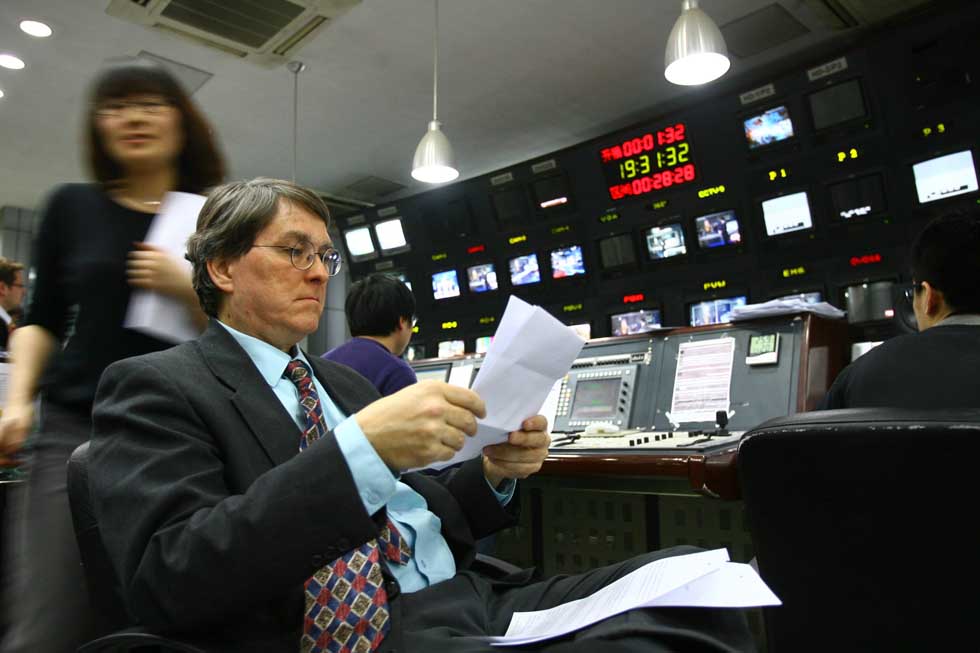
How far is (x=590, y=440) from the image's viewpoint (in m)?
2.20

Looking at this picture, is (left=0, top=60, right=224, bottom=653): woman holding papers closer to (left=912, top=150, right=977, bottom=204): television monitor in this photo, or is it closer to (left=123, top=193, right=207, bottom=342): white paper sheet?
(left=123, top=193, right=207, bottom=342): white paper sheet

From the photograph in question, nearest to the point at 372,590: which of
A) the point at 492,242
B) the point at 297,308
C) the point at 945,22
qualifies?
the point at 297,308

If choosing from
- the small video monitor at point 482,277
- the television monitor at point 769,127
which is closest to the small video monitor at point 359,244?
the small video monitor at point 482,277

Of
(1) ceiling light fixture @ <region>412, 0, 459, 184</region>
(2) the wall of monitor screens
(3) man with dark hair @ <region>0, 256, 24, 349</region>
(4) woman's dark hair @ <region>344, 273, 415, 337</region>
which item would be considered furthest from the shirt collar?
(3) man with dark hair @ <region>0, 256, 24, 349</region>

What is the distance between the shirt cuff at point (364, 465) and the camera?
2.62 feet

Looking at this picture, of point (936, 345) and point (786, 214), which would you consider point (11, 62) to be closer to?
point (786, 214)

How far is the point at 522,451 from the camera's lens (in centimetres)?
115

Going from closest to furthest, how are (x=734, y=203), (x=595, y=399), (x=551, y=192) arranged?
(x=595, y=399) < (x=734, y=203) < (x=551, y=192)

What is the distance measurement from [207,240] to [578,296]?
3.85 metres

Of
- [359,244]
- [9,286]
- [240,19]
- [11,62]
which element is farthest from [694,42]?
[11,62]

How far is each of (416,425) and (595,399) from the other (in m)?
1.90

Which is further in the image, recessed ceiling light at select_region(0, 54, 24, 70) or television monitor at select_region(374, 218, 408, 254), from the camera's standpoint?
television monitor at select_region(374, 218, 408, 254)

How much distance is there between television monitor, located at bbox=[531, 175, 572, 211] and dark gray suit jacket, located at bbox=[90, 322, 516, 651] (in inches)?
155

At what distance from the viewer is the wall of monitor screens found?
3400 millimetres
